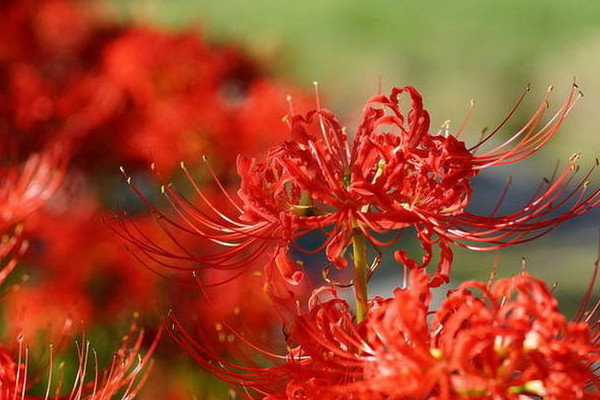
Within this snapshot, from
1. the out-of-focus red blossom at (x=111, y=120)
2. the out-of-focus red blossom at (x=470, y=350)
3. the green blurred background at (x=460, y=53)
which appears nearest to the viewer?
the out-of-focus red blossom at (x=470, y=350)

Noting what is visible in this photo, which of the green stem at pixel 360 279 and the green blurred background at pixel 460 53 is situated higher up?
the green stem at pixel 360 279

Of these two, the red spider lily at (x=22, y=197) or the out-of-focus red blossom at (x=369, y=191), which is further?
the red spider lily at (x=22, y=197)

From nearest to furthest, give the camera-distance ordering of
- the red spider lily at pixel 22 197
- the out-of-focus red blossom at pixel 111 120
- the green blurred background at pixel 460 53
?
the red spider lily at pixel 22 197
the out-of-focus red blossom at pixel 111 120
the green blurred background at pixel 460 53

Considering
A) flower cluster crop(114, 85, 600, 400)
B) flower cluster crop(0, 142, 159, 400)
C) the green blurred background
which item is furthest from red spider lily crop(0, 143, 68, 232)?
the green blurred background

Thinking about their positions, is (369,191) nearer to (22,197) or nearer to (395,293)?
(395,293)

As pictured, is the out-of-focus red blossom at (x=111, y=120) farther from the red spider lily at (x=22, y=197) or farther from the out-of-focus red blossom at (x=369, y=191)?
the out-of-focus red blossom at (x=369, y=191)

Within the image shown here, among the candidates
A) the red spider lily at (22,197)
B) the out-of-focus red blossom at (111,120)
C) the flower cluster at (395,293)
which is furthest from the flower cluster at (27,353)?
the out-of-focus red blossom at (111,120)

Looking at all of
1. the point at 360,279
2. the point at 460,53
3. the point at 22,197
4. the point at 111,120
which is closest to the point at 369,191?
the point at 360,279

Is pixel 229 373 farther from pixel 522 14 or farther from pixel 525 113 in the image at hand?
pixel 522 14
